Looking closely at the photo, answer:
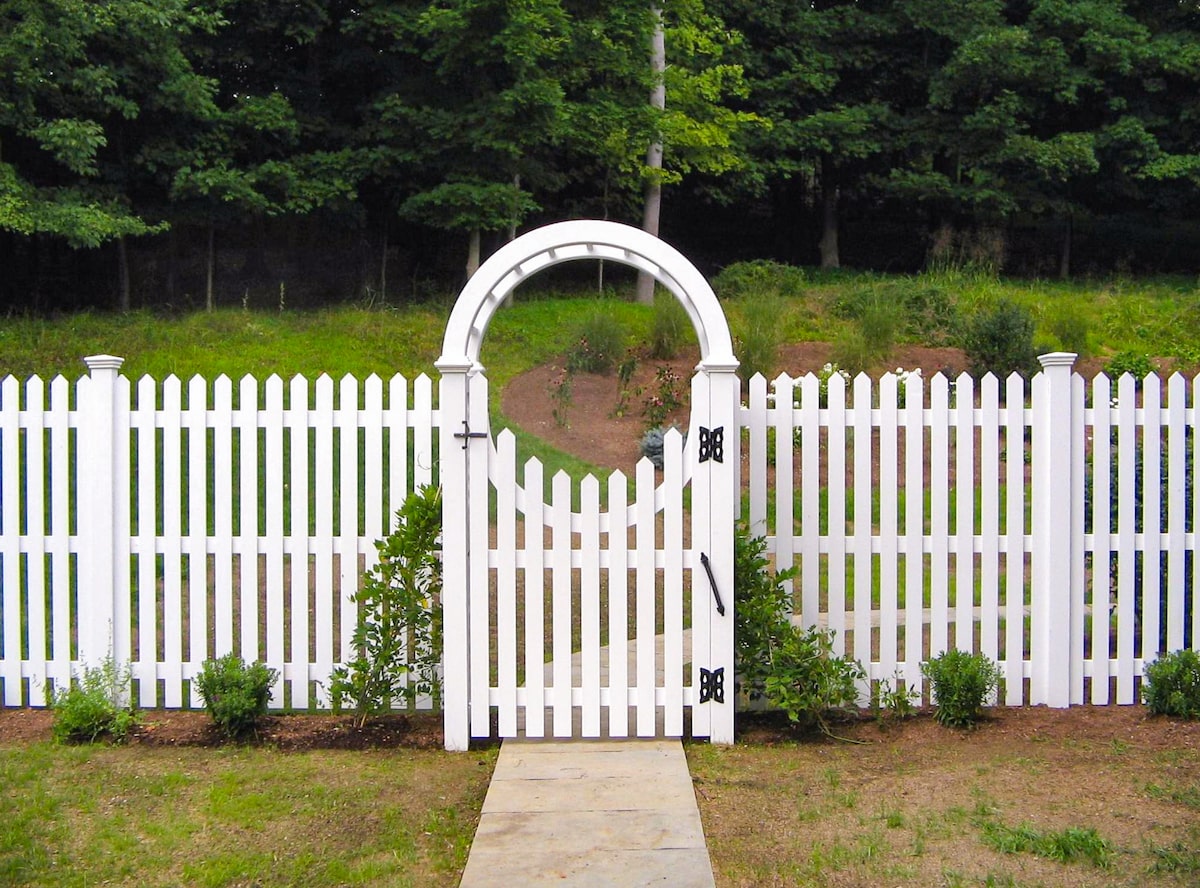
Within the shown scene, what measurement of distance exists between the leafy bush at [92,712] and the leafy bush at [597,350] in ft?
27.0

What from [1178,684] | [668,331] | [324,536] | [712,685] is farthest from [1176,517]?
[668,331]

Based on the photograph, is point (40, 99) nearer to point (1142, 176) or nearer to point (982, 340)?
point (982, 340)

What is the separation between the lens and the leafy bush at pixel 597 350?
1294cm

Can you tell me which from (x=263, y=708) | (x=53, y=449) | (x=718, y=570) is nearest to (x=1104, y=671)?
(x=718, y=570)

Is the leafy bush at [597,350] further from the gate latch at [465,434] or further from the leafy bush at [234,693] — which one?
the leafy bush at [234,693]

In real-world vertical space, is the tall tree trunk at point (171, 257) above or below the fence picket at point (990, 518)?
above

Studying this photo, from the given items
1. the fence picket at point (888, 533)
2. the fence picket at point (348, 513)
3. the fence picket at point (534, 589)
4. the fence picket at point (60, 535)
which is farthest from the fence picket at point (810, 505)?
the fence picket at point (60, 535)

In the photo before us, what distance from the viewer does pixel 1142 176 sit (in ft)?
70.5

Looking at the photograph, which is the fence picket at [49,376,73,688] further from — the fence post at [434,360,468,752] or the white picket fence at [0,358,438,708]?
the fence post at [434,360,468,752]

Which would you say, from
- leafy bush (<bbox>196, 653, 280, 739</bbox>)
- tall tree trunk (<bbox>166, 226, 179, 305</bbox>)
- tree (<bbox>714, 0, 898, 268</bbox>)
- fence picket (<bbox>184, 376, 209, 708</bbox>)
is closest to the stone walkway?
leafy bush (<bbox>196, 653, 280, 739</bbox>)

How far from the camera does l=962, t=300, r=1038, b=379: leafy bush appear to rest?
1159 centimetres

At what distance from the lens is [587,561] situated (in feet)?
16.0

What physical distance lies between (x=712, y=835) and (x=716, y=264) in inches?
845

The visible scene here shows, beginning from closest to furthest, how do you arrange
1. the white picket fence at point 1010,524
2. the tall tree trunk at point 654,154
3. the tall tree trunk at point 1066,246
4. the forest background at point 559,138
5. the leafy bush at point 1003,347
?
the white picket fence at point 1010,524
the leafy bush at point 1003,347
the forest background at point 559,138
the tall tree trunk at point 654,154
the tall tree trunk at point 1066,246
